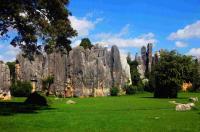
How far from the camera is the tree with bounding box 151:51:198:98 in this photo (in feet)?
235

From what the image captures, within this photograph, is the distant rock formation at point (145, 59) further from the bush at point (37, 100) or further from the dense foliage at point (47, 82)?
the bush at point (37, 100)

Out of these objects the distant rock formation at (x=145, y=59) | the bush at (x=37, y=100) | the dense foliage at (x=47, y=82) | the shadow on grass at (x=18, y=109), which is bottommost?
the shadow on grass at (x=18, y=109)

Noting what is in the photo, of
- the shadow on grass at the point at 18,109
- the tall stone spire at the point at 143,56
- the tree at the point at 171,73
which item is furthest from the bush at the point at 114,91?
the shadow on grass at the point at 18,109

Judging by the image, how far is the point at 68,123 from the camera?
1035 inches

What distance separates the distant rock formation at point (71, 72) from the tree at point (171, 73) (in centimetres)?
2011

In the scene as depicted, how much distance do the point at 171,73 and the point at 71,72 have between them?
2587cm

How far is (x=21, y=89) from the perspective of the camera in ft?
275

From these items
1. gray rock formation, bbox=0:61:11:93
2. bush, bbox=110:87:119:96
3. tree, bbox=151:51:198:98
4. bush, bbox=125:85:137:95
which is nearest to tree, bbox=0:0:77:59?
gray rock formation, bbox=0:61:11:93

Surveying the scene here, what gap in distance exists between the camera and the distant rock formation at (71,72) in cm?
8956

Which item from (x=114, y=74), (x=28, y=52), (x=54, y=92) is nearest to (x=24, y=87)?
(x=54, y=92)

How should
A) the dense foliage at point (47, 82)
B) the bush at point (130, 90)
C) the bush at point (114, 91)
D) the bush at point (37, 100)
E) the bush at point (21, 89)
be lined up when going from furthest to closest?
the bush at point (130, 90)
the bush at point (114, 91)
the dense foliage at point (47, 82)
the bush at point (21, 89)
the bush at point (37, 100)

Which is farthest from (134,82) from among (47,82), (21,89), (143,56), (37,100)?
(37,100)

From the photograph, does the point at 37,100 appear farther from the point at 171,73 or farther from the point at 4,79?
the point at 171,73

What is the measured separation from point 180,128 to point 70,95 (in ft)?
218
